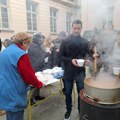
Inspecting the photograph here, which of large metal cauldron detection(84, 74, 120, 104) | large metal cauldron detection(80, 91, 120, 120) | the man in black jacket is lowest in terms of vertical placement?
large metal cauldron detection(80, 91, 120, 120)

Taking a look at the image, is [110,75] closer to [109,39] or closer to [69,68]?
[69,68]

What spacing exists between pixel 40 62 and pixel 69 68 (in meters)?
1.39

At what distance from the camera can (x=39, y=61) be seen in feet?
13.6

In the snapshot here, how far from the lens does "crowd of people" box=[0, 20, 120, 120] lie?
2055 mm

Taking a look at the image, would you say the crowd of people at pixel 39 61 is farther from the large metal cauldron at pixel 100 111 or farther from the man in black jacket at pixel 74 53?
the large metal cauldron at pixel 100 111

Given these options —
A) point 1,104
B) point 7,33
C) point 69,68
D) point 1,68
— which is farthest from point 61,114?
point 7,33

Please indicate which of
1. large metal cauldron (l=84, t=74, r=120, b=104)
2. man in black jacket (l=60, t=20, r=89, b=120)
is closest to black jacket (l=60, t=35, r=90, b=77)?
man in black jacket (l=60, t=20, r=89, b=120)

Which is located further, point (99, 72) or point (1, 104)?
point (99, 72)

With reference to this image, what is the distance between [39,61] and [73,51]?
1.44 metres

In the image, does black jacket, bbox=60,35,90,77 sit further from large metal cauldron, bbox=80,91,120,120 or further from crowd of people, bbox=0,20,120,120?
large metal cauldron, bbox=80,91,120,120

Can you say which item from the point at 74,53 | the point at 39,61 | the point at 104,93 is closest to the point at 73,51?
the point at 74,53

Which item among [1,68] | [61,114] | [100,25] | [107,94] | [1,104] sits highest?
[100,25]

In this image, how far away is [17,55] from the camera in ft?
6.57

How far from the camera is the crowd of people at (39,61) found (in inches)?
80.9
